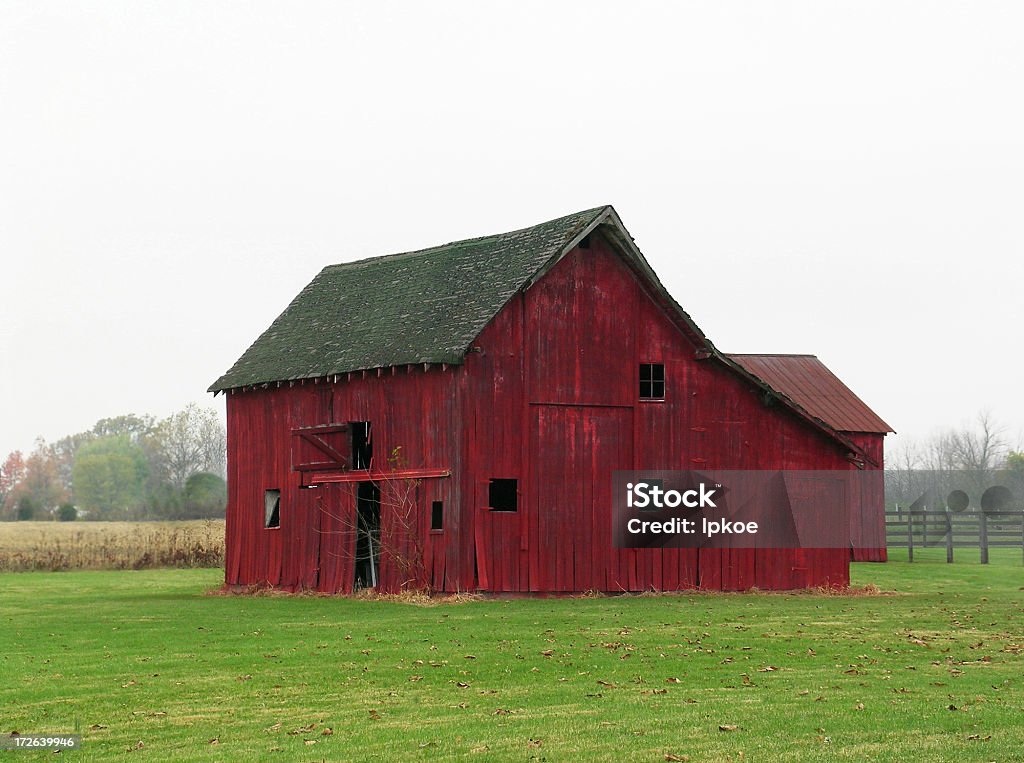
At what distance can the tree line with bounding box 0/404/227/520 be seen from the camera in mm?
120812

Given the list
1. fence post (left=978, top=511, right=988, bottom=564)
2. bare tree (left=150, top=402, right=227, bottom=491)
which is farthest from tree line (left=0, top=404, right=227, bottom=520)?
fence post (left=978, top=511, right=988, bottom=564)

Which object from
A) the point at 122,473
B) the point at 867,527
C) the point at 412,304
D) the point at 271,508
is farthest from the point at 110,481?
the point at 412,304

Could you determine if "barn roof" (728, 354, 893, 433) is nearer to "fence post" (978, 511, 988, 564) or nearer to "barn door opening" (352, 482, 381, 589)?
"fence post" (978, 511, 988, 564)

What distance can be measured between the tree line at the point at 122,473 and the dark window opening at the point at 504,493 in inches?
2929

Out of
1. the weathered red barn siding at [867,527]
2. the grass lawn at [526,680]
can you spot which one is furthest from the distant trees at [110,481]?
the grass lawn at [526,680]

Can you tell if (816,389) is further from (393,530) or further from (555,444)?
(393,530)

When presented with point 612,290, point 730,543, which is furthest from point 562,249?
point 730,543

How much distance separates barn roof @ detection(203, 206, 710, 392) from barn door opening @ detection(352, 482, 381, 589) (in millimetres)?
3064

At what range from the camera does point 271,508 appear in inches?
1578

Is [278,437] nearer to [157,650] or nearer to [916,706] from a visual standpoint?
[157,650]

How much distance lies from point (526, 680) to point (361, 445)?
61.7ft

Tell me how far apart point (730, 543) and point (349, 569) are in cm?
915

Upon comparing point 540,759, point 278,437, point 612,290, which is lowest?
point 540,759

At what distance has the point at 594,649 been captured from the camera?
22.0m
